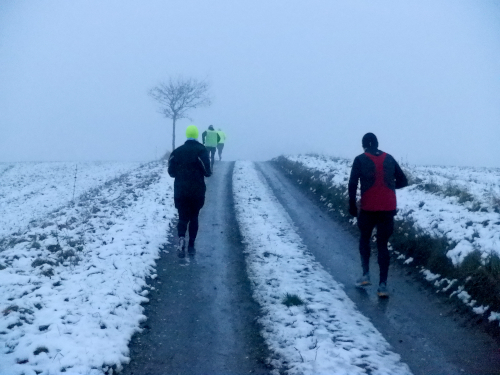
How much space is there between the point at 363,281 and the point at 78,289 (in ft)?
16.6

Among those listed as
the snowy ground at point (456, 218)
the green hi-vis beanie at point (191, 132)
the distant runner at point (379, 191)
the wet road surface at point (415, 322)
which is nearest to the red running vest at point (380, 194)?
the distant runner at point (379, 191)

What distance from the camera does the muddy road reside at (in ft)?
14.7

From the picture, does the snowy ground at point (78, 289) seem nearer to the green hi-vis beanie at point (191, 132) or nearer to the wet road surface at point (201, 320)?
the wet road surface at point (201, 320)

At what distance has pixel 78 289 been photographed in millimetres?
6121

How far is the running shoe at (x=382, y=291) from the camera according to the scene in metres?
6.22

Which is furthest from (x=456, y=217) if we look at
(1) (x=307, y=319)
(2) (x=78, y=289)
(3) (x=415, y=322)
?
(2) (x=78, y=289)

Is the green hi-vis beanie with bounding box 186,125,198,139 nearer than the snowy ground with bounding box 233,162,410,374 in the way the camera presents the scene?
No

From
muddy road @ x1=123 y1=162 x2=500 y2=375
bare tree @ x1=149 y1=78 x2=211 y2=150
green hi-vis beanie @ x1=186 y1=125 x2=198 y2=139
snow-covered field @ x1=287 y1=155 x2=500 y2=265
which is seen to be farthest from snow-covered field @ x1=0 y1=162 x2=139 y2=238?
snow-covered field @ x1=287 y1=155 x2=500 y2=265

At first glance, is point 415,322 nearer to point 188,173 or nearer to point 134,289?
point 134,289

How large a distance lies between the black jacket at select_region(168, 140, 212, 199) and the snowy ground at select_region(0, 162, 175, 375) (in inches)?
62.3

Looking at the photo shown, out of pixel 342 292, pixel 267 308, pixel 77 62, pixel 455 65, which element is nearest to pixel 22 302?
pixel 267 308

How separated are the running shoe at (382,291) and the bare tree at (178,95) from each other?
101 feet

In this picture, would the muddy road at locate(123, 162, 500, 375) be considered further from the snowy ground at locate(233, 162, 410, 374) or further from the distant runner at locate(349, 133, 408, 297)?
the distant runner at locate(349, 133, 408, 297)

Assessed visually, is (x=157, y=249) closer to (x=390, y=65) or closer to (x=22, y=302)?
(x=22, y=302)
